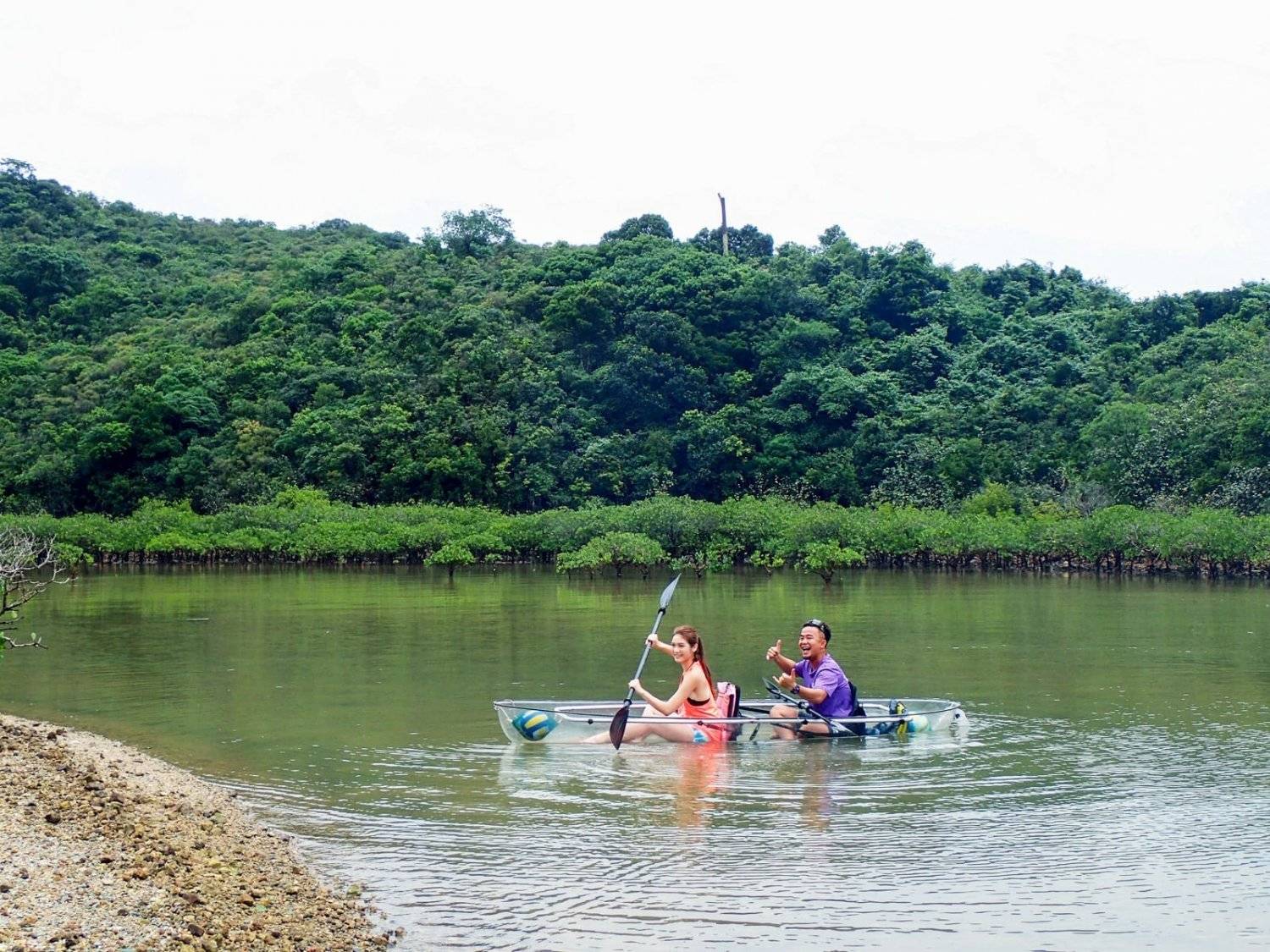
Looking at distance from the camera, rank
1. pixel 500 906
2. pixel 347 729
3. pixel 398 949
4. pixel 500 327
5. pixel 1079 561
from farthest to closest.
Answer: pixel 500 327
pixel 1079 561
pixel 347 729
pixel 500 906
pixel 398 949

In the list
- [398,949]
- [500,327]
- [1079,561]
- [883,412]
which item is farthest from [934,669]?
[500,327]

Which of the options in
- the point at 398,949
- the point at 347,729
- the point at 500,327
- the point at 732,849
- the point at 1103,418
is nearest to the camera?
the point at 398,949

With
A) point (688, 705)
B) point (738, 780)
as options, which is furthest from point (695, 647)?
point (738, 780)

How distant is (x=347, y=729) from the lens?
13.3m

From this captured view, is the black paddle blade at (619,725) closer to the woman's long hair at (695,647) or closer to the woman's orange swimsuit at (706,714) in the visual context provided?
the woman's orange swimsuit at (706,714)

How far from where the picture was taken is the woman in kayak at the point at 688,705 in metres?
12.4

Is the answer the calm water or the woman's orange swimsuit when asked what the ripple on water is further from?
the woman's orange swimsuit

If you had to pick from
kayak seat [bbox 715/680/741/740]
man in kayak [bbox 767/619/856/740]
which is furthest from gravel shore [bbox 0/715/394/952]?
man in kayak [bbox 767/619/856/740]

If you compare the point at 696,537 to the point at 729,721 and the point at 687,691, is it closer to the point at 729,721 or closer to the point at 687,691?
the point at 687,691

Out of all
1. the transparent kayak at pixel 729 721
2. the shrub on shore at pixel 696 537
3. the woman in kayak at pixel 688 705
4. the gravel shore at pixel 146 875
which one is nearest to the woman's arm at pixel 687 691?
the woman in kayak at pixel 688 705

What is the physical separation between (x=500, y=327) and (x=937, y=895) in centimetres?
4868

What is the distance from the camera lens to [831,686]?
12.7 meters

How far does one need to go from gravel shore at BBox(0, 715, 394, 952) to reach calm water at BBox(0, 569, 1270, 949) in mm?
410

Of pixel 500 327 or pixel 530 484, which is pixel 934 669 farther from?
pixel 500 327
